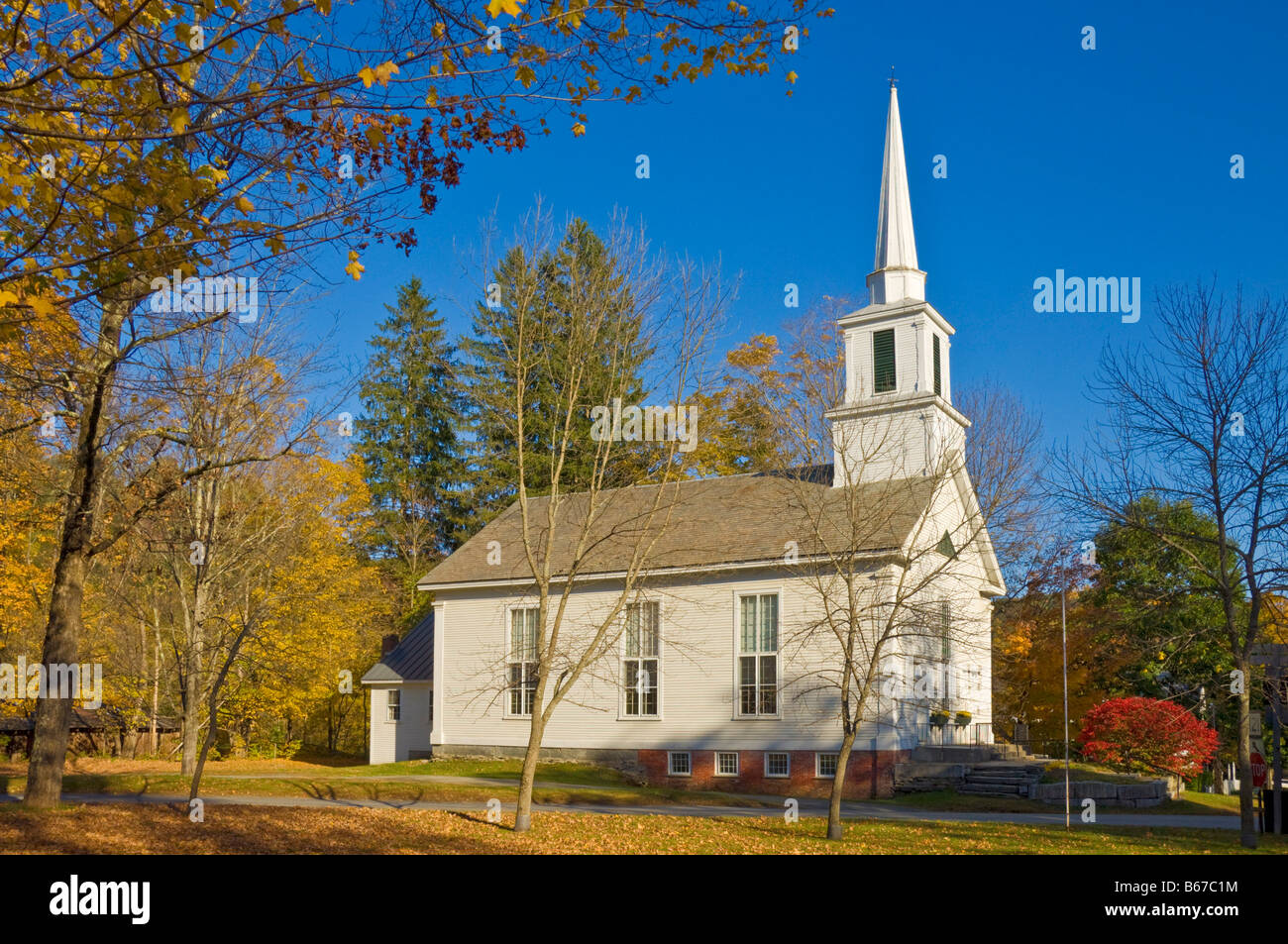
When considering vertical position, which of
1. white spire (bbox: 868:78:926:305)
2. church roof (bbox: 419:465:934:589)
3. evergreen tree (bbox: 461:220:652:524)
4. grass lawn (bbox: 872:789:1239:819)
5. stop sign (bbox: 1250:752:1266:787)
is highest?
white spire (bbox: 868:78:926:305)

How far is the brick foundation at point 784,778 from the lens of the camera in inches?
988

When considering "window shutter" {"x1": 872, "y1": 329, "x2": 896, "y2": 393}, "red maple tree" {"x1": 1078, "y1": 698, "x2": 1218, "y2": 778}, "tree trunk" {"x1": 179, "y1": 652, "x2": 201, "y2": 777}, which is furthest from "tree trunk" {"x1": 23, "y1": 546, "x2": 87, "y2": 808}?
"red maple tree" {"x1": 1078, "y1": 698, "x2": 1218, "y2": 778}

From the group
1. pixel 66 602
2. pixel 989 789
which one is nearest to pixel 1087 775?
pixel 989 789

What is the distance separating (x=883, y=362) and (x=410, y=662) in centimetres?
1793

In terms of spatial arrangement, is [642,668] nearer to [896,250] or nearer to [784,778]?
[784,778]

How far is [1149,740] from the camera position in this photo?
1031 inches

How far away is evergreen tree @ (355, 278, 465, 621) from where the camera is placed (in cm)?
5338

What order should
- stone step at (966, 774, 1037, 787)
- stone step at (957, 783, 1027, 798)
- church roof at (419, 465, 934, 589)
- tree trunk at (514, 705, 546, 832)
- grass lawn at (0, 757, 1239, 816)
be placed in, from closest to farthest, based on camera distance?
tree trunk at (514, 705, 546, 832) < grass lawn at (0, 757, 1239, 816) < stone step at (957, 783, 1027, 798) < stone step at (966, 774, 1037, 787) < church roof at (419, 465, 934, 589)

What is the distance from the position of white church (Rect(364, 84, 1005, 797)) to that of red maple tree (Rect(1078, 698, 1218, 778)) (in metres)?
3.35

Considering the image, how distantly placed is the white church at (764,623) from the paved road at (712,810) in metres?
3.40

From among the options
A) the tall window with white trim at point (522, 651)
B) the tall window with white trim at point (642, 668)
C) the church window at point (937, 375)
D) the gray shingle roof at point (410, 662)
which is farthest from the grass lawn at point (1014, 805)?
the gray shingle roof at point (410, 662)

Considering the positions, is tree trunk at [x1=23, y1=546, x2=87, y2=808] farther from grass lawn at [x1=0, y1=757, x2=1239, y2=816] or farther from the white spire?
the white spire

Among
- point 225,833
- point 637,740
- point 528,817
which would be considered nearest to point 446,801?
point 528,817
